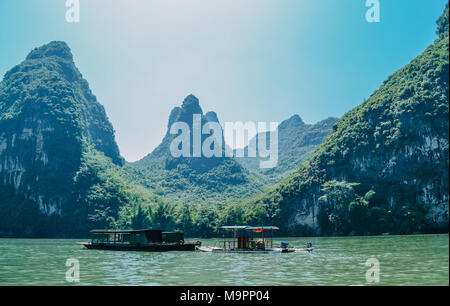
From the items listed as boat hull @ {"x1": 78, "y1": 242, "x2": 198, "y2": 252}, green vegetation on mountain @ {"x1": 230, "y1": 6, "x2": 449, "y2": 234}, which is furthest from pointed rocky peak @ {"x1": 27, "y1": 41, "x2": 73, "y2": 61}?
boat hull @ {"x1": 78, "y1": 242, "x2": 198, "y2": 252}

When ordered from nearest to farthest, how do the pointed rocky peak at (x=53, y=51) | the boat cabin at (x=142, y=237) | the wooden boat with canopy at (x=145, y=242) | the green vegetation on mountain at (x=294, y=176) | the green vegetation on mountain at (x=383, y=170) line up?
the wooden boat with canopy at (x=145, y=242) → the boat cabin at (x=142, y=237) → the green vegetation on mountain at (x=383, y=170) → the green vegetation on mountain at (x=294, y=176) → the pointed rocky peak at (x=53, y=51)

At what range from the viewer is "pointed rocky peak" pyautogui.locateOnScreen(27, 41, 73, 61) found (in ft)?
600

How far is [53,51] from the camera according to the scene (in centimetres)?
18675

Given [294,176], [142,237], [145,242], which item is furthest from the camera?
[294,176]

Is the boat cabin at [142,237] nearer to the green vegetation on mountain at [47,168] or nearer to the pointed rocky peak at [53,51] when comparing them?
the green vegetation on mountain at [47,168]

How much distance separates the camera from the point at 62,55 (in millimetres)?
189250

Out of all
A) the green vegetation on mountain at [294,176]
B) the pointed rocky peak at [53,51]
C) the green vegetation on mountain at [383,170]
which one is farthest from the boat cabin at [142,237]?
the pointed rocky peak at [53,51]

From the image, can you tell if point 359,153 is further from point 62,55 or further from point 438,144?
point 62,55

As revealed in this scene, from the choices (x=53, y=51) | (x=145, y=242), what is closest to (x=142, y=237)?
(x=145, y=242)

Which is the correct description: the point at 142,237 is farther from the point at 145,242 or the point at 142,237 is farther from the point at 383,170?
the point at 383,170

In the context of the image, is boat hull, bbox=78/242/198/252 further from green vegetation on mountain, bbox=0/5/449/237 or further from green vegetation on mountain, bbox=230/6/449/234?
green vegetation on mountain, bbox=230/6/449/234

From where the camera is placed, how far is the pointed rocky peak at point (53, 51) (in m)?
183
